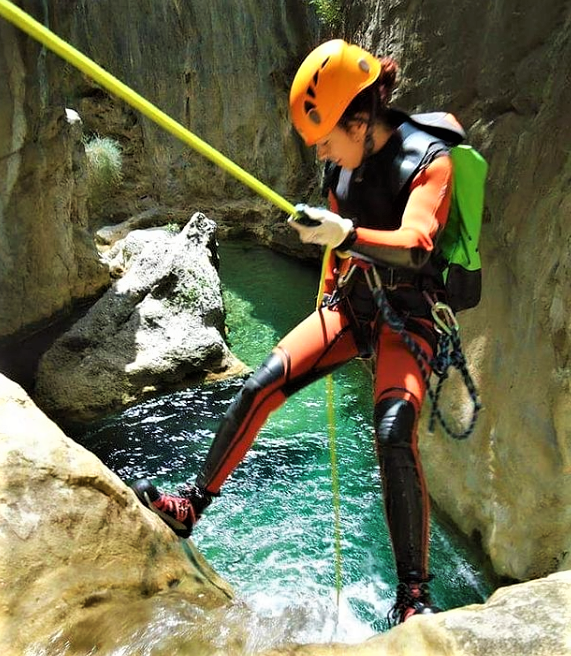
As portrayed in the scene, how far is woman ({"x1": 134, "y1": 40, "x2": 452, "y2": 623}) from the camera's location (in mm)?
2188

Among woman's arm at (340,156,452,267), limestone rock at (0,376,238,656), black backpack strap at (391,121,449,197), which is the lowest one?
limestone rock at (0,376,238,656)

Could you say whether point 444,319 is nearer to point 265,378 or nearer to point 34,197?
point 265,378

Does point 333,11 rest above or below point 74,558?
above

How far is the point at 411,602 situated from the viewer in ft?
7.26

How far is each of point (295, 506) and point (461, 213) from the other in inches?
106

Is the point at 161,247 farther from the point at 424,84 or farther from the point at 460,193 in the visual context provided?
the point at 460,193

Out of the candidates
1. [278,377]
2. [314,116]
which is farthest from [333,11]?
[278,377]

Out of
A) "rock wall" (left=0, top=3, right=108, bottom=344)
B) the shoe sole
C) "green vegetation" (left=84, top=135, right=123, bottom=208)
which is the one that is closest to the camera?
the shoe sole

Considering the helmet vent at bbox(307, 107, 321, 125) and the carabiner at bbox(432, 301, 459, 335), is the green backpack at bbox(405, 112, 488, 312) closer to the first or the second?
the carabiner at bbox(432, 301, 459, 335)

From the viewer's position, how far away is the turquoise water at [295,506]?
3.43 meters

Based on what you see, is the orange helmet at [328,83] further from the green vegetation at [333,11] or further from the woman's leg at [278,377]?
the green vegetation at [333,11]

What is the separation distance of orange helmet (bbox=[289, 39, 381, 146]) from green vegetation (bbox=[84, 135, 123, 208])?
30.1 ft

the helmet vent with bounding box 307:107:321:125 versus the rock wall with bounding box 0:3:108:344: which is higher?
the rock wall with bounding box 0:3:108:344

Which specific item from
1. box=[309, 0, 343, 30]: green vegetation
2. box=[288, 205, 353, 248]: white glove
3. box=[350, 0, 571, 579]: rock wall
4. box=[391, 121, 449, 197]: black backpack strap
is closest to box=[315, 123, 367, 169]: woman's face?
box=[391, 121, 449, 197]: black backpack strap
